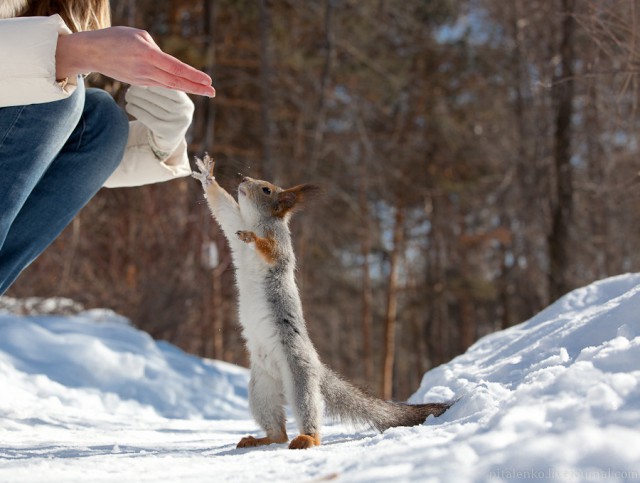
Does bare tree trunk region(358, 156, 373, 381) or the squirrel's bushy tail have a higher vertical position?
bare tree trunk region(358, 156, 373, 381)

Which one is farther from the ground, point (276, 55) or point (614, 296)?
point (276, 55)

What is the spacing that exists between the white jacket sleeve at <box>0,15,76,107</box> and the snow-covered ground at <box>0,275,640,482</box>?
3.67 feet

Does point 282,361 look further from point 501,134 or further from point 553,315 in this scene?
point 501,134

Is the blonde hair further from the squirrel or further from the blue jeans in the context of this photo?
the squirrel

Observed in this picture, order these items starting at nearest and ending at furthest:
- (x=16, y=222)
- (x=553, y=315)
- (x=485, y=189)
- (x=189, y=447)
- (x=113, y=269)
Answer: (x=16, y=222) < (x=189, y=447) < (x=553, y=315) < (x=113, y=269) < (x=485, y=189)

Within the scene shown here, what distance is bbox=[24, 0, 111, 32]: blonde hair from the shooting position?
272 cm

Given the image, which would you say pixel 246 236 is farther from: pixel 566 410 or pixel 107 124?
pixel 566 410

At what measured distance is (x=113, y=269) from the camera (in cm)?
1044

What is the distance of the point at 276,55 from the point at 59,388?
405 inches

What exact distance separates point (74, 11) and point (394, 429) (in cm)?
204

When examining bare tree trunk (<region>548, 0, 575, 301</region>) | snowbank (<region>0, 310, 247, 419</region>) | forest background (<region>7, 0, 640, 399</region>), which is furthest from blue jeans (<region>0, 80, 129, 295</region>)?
bare tree trunk (<region>548, 0, 575, 301</region>)

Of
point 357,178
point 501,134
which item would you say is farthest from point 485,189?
point 357,178

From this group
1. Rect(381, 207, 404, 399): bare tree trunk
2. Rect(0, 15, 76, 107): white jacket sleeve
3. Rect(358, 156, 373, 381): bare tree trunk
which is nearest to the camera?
Rect(0, 15, 76, 107): white jacket sleeve

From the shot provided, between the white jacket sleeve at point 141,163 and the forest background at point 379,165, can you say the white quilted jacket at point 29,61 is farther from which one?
the forest background at point 379,165
